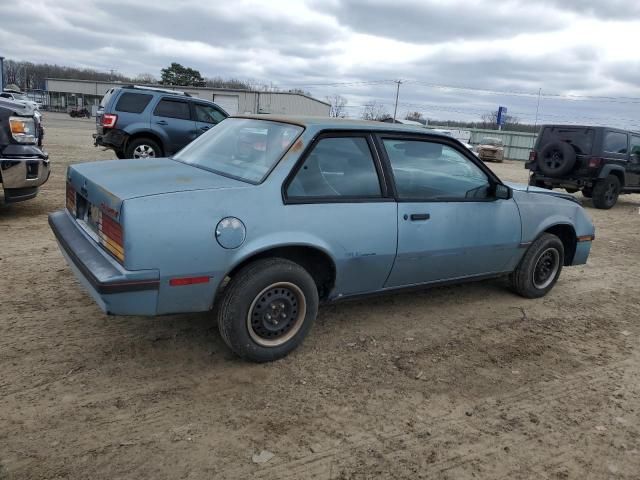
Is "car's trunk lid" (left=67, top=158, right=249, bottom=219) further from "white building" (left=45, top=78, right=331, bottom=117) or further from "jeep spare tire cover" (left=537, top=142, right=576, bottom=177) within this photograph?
"white building" (left=45, top=78, right=331, bottom=117)

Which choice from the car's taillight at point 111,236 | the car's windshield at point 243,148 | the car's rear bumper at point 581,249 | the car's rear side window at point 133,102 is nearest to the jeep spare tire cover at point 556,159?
the car's rear bumper at point 581,249

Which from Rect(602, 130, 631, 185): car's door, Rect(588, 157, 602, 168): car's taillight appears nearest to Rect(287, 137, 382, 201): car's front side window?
Rect(588, 157, 602, 168): car's taillight

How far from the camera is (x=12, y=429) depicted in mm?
2543

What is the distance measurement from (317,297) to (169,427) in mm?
1225

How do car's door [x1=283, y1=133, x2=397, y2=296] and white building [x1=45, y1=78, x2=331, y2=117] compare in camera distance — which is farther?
white building [x1=45, y1=78, x2=331, y2=117]

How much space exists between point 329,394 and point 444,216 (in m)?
1.66

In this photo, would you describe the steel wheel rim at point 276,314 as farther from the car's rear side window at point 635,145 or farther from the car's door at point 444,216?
the car's rear side window at point 635,145

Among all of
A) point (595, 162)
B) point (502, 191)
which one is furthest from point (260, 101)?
point (502, 191)

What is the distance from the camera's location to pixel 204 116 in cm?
1159

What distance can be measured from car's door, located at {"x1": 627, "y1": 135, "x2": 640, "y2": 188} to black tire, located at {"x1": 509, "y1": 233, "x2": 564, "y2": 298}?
9.09 m

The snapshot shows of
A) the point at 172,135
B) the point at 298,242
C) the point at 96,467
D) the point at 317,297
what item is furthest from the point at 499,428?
the point at 172,135

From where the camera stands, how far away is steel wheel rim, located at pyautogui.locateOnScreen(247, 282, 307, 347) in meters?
3.19

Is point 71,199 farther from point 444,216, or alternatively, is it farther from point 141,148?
point 141,148

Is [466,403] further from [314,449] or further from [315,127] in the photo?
[315,127]
